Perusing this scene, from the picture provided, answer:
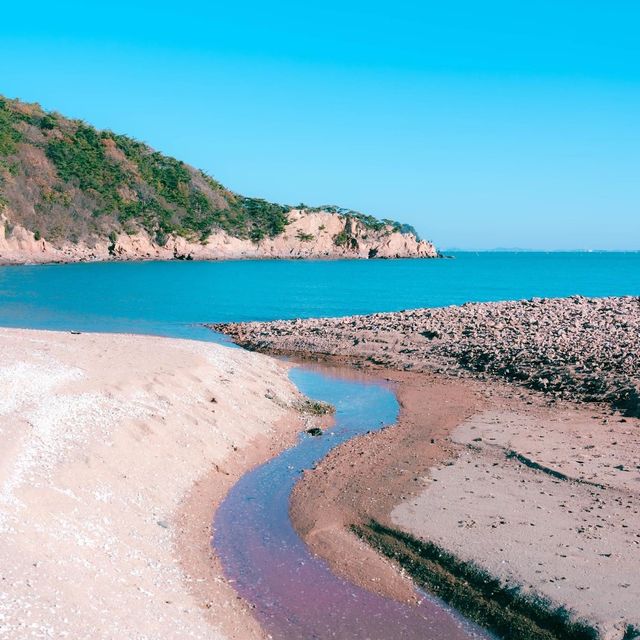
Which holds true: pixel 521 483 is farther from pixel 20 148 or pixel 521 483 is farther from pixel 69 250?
pixel 20 148

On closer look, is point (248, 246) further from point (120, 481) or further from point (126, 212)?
point (120, 481)

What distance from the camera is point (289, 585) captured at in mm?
9766

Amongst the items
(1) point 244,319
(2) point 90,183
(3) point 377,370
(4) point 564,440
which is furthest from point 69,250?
(4) point 564,440

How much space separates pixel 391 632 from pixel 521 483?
17.9 feet

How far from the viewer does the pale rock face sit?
4328 inches

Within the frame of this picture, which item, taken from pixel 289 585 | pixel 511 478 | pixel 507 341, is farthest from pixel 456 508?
pixel 507 341

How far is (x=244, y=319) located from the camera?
43.8 meters

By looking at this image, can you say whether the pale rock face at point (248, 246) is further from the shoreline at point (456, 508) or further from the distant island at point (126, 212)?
the shoreline at point (456, 508)

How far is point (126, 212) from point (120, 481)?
415 feet

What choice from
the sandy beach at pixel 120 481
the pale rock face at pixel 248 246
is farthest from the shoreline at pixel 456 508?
the pale rock face at pixel 248 246

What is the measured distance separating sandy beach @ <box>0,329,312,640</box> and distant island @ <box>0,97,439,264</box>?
320 ft

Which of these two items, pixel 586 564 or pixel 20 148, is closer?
pixel 586 564

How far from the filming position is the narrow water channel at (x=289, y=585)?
28.6 feet

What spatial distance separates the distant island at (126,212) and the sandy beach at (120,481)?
97538mm
